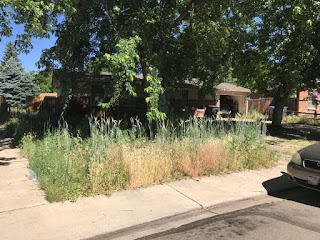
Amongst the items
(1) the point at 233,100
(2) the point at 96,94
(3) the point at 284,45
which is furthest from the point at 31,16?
(1) the point at 233,100

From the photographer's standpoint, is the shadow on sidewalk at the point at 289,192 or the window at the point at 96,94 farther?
the window at the point at 96,94

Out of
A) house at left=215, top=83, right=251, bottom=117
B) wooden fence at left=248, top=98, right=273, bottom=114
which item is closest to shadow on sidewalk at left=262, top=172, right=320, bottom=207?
house at left=215, top=83, right=251, bottom=117

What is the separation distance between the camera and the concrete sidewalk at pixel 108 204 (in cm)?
368

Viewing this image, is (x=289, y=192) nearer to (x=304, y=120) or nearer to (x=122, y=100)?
(x=122, y=100)

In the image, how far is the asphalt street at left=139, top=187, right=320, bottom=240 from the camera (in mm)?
3607

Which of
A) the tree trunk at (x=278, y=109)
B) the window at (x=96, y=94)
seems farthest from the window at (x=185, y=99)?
the tree trunk at (x=278, y=109)

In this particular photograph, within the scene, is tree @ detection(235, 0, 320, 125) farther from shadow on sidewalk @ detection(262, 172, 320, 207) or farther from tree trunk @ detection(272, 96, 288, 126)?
shadow on sidewalk @ detection(262, 172, 320, 207)

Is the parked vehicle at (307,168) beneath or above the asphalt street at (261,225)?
above

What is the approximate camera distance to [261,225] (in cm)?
392

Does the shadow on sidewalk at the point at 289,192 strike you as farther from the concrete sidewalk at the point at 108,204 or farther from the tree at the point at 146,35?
the tree at the point at 146,35

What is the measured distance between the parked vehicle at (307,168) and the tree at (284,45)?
4.45 metres

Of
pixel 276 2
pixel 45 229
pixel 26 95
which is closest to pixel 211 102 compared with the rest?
pixel 276 2

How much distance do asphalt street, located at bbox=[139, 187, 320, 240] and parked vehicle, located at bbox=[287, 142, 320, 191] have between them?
41 centimetres

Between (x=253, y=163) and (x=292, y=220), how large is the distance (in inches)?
113
